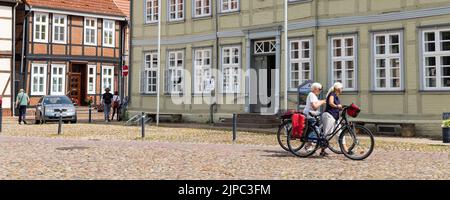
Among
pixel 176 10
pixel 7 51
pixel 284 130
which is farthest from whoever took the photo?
pixel 7 51

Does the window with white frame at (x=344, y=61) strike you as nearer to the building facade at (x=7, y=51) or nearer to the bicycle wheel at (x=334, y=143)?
the bicycle wheel at (x=334, y=143)

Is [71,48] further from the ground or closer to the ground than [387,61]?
further from the ground

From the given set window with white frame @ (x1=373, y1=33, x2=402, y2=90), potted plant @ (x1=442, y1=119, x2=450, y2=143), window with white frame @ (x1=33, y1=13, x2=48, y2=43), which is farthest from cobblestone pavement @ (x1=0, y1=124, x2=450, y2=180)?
window with white frame @ (x1=33, y1=13, x2=48, y2=43)

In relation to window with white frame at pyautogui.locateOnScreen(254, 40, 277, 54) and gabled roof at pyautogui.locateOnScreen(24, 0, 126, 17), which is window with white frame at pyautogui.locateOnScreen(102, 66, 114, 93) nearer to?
gabled roof at pyautogui.locateOnScreen(24, 0, 126, 17)

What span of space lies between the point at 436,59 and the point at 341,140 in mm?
7603

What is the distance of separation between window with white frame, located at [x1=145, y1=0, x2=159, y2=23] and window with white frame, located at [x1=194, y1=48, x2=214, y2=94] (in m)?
3.35

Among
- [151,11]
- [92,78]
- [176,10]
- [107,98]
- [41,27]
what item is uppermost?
[41,27]

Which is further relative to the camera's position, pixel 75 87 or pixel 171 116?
pixel 75 87

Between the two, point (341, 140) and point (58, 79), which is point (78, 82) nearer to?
point (58, 79)

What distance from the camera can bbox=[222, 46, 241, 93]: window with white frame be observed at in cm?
2302

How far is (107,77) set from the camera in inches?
1636

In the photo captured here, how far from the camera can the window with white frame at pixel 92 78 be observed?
4028 cm

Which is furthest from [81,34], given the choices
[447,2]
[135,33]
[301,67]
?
Result: [447,2]

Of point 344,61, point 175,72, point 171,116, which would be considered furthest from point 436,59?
point 171,116
